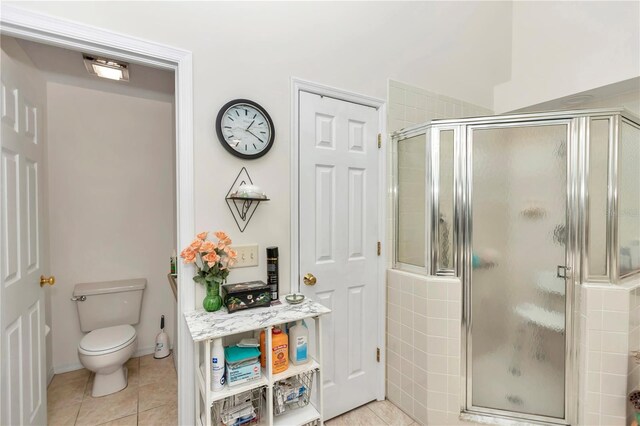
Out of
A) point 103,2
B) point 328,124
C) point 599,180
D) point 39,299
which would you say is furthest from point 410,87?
point 39,299

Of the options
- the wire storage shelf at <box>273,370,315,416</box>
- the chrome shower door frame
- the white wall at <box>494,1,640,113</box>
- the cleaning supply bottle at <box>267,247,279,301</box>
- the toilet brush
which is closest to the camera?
the wire storage shelf at <box>273,370,315,416</box>

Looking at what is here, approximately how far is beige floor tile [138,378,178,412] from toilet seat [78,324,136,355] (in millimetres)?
393

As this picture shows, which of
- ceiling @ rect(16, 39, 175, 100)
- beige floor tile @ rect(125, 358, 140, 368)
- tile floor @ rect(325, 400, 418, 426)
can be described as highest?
ceiling @ rect(16, 39, 175, 100)

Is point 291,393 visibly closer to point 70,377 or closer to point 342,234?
point 342,234

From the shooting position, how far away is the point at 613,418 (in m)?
1.59

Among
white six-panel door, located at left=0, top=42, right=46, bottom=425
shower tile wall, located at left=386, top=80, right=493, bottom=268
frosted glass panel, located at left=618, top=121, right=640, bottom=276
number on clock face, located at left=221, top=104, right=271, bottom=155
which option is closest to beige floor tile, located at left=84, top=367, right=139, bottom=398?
white six-panel door, located at left=0, top=42, right=46, bottom=425

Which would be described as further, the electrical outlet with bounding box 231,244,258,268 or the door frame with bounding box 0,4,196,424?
the electrical outlet with bounding box 231,244,258,268

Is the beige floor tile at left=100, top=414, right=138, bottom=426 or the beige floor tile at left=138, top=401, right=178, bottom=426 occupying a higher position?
the beige floor tile at left=100, top=414, right=138, bottom=426

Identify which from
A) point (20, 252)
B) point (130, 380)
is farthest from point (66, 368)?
point (20, 252)

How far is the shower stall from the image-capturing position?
65.0 inches

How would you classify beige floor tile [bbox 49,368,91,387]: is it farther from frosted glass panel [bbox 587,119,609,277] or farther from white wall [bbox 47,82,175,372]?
frosted glass panel [bbox 587,119,609,277]

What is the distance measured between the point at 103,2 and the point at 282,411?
6.76ft

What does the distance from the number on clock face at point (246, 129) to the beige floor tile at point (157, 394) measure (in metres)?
1.88

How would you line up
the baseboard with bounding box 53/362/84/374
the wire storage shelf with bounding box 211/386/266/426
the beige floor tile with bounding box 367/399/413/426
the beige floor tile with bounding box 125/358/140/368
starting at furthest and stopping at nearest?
1. the beige floor tile with bounding box 125/358/140/368
2. the baseboard with bounding box 53/362/84/374
3. the beige floor tile with bounding box 367/399/413/426
4. the wire storage shelf with bounding box 211/386/266/426
